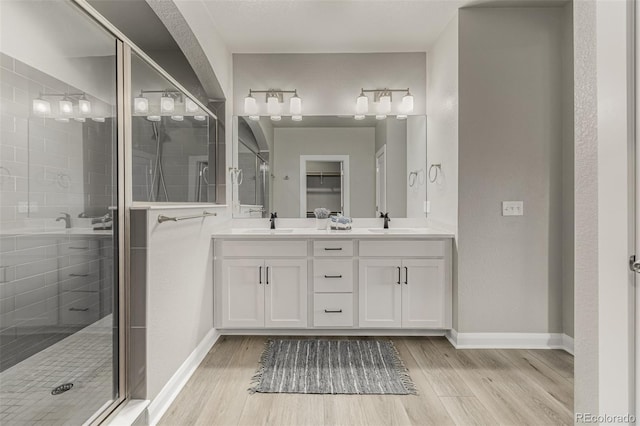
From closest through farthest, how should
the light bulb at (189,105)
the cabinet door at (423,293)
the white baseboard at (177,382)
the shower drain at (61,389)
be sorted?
the shower drain at (61,389)
the white baseboard at (177,382)
the light bulb at (189,105)
the cabinet door at (423,293)

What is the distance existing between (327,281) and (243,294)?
2.20 ft

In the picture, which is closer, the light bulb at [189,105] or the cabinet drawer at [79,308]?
the cabinet drawer at [79,308]

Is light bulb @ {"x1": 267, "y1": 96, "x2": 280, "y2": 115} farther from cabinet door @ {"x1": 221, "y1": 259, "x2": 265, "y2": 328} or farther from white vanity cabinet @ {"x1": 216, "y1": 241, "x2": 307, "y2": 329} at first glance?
cabinet door @ {"x1": 221, "y1": 259, "x2": 265, "y2": 328}

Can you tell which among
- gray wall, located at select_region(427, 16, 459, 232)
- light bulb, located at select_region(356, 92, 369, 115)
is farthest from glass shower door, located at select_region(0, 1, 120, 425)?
gray wall, located at select_region(427, 16, 459, 232)

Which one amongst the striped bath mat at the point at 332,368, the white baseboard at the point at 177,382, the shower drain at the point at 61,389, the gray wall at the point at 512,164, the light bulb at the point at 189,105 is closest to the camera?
the shower drain at the point at 61,389

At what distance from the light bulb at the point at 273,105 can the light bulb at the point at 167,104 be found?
1156 mm

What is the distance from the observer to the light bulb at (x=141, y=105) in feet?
5.89

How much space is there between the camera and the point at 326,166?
3410 millimetres

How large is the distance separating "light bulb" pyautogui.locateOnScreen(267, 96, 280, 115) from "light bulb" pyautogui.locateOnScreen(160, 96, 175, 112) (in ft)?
3.79

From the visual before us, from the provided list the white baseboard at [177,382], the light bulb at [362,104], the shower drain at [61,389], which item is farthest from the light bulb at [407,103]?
the shower drain at [61,389]

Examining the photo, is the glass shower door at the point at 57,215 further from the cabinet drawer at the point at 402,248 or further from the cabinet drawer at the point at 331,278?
the cabinet drawer at the point at 402,248

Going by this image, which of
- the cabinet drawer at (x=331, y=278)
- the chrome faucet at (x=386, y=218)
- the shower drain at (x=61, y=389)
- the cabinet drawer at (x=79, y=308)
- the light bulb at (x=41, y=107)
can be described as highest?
the light bulb at (x=41, y=107)

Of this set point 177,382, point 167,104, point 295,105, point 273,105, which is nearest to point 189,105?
point 167,104

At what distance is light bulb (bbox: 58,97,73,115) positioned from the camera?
1.32 metres
